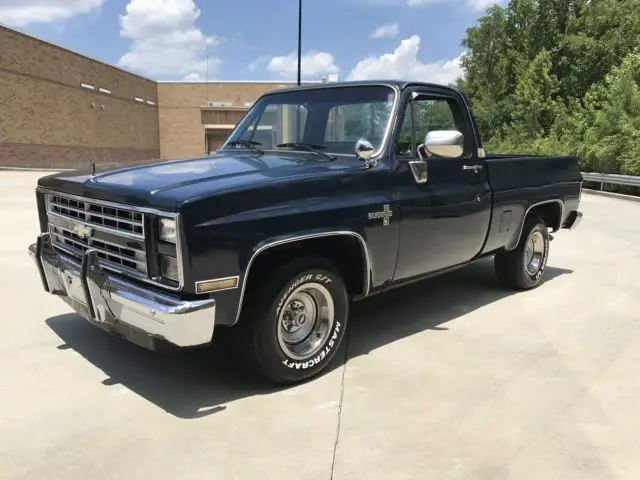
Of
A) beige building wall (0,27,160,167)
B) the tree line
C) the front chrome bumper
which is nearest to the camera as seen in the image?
the front chrome bumper

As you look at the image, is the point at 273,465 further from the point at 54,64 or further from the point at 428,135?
the point at 54,64

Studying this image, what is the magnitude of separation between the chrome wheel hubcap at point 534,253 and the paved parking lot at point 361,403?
0.77 meters

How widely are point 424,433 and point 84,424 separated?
6.38 ft

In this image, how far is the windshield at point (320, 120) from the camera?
444cm

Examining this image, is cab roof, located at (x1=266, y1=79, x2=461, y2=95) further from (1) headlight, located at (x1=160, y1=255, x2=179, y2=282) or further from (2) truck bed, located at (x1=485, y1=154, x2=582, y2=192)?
(1) headlight, located at (x1=160, y1=255, x2=179, y2=282)

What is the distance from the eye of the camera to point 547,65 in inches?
1352

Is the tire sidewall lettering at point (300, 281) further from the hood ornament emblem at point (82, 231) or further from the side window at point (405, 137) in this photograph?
the hood ornament emblem at point (82, 231)

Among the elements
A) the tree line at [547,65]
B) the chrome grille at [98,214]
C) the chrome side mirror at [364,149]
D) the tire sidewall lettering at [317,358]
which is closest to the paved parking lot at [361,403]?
the tire sidewall lettering at [317,358]

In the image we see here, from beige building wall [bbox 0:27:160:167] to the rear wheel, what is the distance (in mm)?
30018

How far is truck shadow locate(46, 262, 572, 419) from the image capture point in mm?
3713

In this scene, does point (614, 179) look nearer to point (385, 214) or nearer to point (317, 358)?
point (385, 214)

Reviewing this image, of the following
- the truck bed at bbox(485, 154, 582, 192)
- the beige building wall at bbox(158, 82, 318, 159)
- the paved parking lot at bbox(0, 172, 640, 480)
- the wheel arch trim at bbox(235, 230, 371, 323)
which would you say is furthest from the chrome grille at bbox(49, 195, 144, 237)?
the beige building wall at bbox(158, 82, 318, 159)

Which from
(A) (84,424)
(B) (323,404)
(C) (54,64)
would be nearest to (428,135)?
(B) (323,404)

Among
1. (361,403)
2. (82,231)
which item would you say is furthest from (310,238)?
(82,231)
